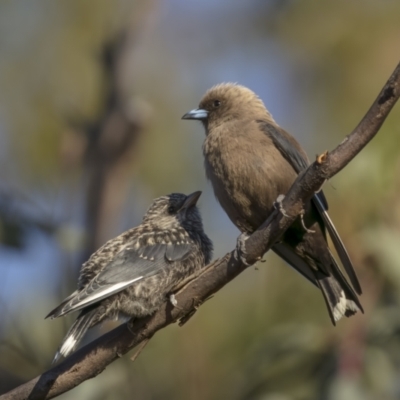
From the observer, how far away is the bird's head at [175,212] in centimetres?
670

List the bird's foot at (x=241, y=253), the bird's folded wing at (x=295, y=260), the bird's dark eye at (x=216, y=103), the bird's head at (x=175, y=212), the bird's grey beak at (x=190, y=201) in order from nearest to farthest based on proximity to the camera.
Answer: the bird's foot at (x=241, y=253)
the bird's folded wing at (x=295, y=260)
the bird's head at (x=175, y=212)
the bird's grey beak at (x=190, y=201)
the bird's dark eye at (x=216, y=103)

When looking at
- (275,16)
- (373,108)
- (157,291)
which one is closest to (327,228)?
(157,291)

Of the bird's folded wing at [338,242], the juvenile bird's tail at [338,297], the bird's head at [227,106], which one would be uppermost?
the bird's head at [227,106]

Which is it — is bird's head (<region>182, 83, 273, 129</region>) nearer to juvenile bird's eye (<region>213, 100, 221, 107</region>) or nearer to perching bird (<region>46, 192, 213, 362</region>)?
juvenile bird's eye (<region>213, 100, 221, 107</region>)

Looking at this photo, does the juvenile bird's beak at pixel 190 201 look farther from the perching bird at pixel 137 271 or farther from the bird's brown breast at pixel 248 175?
the bird's brown breast at pixel 248 175

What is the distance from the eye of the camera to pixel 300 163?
586cm

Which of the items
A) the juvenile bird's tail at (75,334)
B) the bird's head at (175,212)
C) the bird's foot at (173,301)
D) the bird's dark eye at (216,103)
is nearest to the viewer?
the bird's foot at (173,301)

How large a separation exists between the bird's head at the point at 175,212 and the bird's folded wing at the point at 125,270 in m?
0.61

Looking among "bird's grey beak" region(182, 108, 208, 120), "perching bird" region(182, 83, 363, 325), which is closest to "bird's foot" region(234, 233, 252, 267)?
"perching bird" region(182, 83, 363, 325)

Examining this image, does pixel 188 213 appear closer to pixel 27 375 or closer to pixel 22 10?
pixel 27 375

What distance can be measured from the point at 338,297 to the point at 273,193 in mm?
800

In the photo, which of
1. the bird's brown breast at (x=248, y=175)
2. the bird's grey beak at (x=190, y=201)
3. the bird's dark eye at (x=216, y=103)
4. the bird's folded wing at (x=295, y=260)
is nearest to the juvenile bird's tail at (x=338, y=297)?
the bird's folded wing at (x=295, y=260)

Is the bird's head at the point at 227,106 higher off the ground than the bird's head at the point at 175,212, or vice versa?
the bird's head at the point at 227,106

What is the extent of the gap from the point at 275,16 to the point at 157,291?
6064 mm
